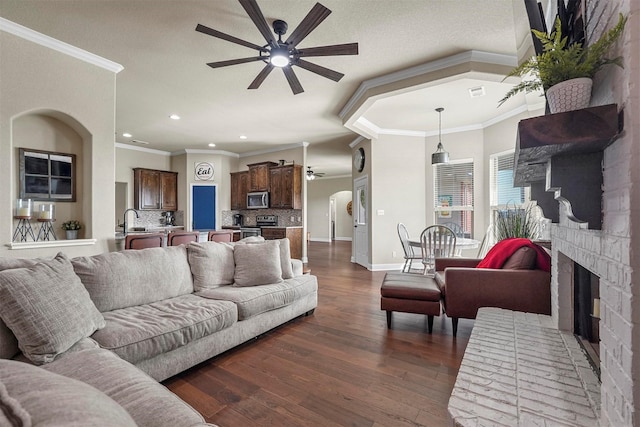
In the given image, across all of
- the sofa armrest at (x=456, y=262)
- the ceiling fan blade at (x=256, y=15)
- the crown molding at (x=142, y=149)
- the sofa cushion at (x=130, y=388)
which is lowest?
the sofa cushion at (x=130, y=388)

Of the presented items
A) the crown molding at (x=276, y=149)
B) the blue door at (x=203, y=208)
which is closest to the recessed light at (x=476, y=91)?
the crown molding at (x=276, y=149)

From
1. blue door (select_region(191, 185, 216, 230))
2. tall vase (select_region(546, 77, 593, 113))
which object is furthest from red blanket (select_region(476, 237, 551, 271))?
blue door (select_region(191, 185, 216, 230))

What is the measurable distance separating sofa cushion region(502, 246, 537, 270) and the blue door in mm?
6925

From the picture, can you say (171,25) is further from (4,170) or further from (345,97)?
(345,97)

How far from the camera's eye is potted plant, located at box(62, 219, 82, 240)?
10.6 feet

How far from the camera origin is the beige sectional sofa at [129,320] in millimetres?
657

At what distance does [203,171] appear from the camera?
7910 millimetres

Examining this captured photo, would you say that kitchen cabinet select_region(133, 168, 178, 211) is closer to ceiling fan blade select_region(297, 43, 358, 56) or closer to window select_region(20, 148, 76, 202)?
window select_region(20, 148, 76, 202)

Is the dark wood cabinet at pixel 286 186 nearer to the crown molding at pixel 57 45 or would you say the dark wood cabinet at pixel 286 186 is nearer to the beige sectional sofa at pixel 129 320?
the beige sectional sofa at pixel 129 320

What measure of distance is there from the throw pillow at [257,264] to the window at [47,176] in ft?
6.80

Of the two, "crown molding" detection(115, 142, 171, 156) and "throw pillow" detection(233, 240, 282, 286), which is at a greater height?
"crown molding" detection(115, 142, 171, 156)

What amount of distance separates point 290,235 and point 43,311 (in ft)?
18.2

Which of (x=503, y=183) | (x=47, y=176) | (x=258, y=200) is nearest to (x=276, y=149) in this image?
(x=258, y=200)

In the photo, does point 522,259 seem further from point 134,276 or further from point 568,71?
point 134,276
